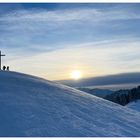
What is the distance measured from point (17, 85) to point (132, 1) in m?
4.90

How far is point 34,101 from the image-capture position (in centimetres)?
1160

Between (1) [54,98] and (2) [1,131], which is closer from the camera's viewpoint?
(2) [1,131]

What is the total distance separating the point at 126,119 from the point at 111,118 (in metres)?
0.67

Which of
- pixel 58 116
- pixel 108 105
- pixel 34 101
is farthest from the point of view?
pixel 108 105

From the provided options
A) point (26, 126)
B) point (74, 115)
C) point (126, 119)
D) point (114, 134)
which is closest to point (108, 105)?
point (126, 119)

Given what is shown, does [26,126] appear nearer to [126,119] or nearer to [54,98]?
[54,98]

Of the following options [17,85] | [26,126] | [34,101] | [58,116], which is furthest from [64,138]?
[17,85]

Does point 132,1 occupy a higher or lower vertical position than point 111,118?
higher

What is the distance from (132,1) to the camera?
1200 cm

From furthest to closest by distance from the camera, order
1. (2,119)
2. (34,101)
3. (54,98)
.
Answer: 1. (54,98)
2. (34,101)
3. (2,119)

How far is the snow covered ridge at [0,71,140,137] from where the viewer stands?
9555mm

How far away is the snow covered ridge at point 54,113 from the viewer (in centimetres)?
955

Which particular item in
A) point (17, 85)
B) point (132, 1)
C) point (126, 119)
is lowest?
point (126, 119)

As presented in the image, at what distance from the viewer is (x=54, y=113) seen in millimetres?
10922
